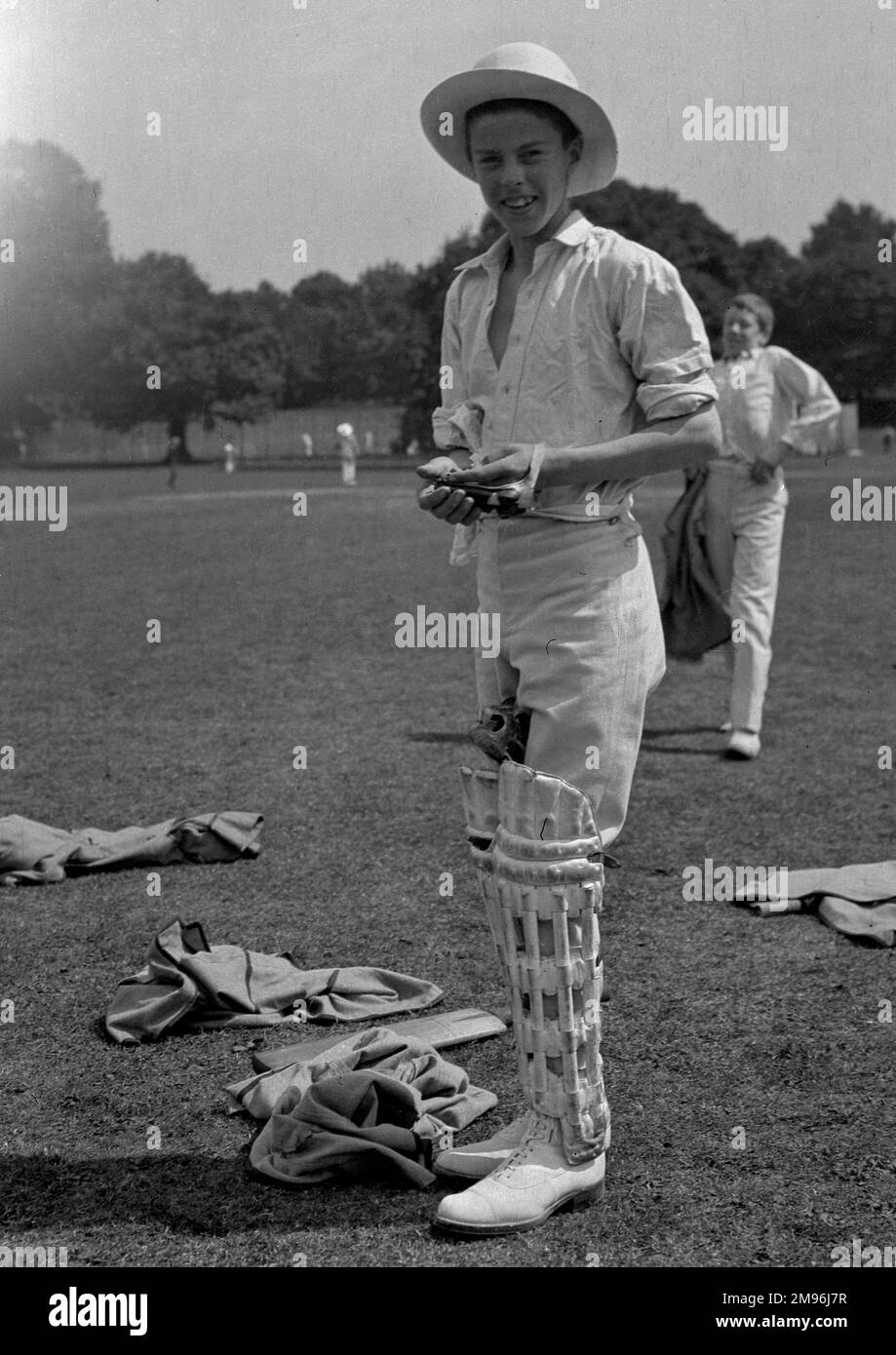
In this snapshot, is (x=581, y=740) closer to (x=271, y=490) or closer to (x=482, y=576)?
(x=482, y=576)

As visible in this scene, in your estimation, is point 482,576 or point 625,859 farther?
point 625,859

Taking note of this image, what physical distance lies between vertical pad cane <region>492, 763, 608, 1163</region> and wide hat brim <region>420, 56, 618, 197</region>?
4.45ft

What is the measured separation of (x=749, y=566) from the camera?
8844 millimetres

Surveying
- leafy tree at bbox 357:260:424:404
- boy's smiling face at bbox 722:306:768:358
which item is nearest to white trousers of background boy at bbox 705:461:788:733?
boy's smiling face at bbox 722:306:768:358

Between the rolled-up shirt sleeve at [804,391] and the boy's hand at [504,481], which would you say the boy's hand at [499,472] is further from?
the rolled-up shirt sleeve at [804,391]

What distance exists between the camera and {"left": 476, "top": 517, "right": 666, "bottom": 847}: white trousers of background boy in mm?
3539

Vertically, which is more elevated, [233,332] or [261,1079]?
[233,332]

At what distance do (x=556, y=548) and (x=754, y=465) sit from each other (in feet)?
17.8

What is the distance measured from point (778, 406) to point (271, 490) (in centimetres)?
3321

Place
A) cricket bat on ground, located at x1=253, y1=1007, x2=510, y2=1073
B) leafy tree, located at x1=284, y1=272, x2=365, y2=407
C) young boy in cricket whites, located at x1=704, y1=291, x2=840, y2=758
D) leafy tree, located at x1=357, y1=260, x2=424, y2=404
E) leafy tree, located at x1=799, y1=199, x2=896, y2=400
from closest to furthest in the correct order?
cricket bat on ground, located at x1=253, y1=1007, x2=510, y2=1073
young boy in cricket whites, located at x1=704, y1=291, x2=840, y2=758
leafy tree, located at x1=357, y1=260, x2=424, y2=404
leafy tree, located at x1=284, y1=272, x2=365, y2=407
leafy tree, located at x1=799, y1=199, x2=896, y2=400

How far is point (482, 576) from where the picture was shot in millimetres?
3738

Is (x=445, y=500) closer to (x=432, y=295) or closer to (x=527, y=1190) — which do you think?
(x=527, y=1190)

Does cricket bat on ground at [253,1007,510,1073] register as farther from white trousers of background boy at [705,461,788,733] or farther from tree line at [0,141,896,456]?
tree line at [0,141,896,456]

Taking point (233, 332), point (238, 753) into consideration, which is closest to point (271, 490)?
point (233, 332)
